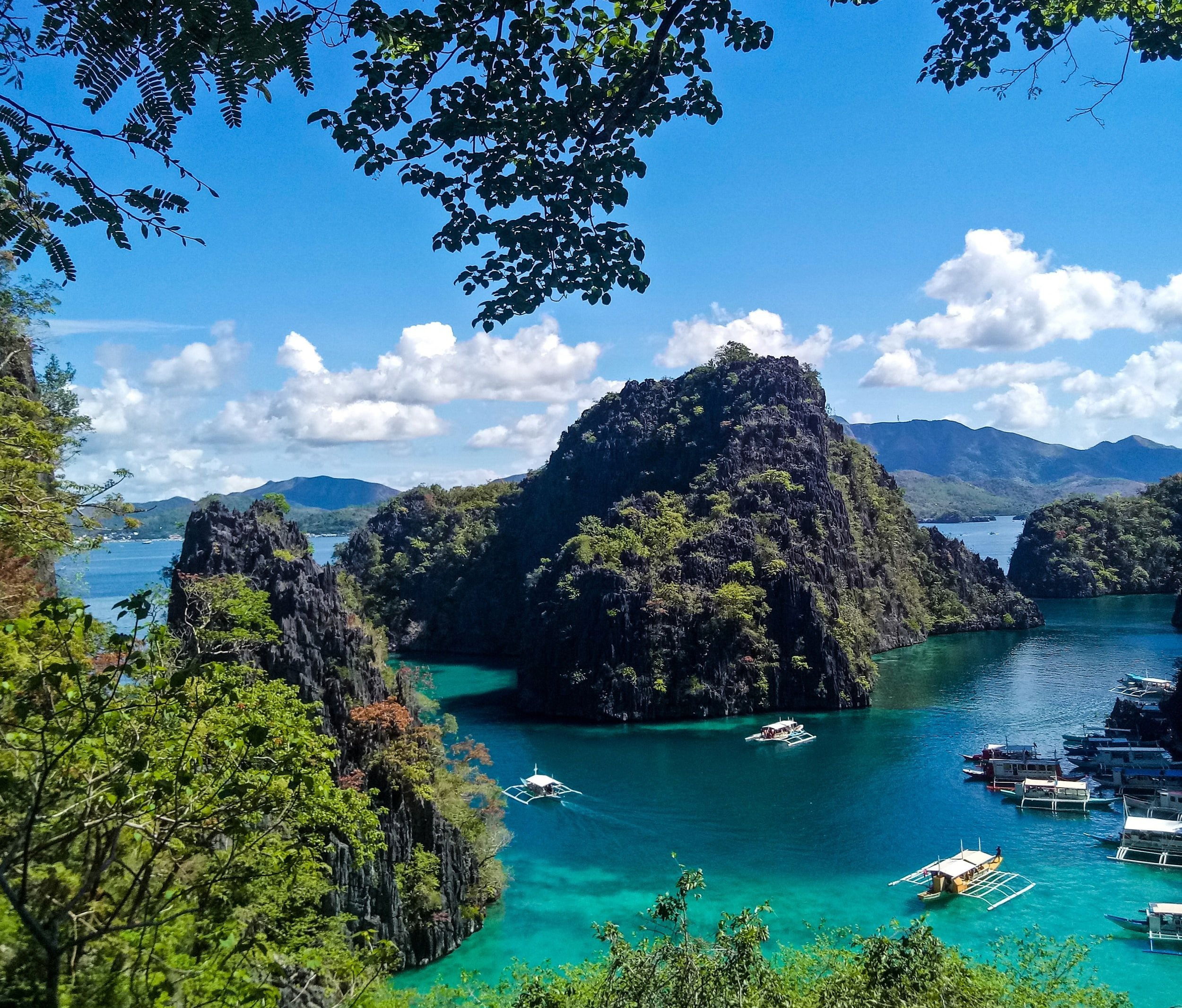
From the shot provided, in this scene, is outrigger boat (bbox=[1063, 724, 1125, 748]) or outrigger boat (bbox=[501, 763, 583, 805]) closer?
outrigger boat (bbox=[501, 763, 583, 805])

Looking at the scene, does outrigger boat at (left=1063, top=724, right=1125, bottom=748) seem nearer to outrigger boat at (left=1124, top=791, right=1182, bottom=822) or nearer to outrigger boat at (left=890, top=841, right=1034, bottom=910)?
outrigger boat at (left=1124, top=791, right=1182, bottom=822)

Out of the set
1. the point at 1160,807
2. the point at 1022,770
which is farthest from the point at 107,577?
the point at 1160,807

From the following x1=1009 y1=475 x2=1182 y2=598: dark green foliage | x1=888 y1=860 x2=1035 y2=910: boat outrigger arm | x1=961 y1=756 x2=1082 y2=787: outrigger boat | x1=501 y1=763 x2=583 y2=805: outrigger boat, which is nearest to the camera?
x1=888 y1=860 x2=1035 y2=910: boat outrigger arm

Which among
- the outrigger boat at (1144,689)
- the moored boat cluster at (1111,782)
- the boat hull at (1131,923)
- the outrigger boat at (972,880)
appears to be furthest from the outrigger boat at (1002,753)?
the outrigger boat at (1144,689)

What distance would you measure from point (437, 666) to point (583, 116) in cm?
6312

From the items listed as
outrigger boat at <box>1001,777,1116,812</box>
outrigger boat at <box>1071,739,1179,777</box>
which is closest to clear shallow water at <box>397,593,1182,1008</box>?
outrigger boat at <box>1001,777,1116,812</box>

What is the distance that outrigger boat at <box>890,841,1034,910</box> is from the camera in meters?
22.7

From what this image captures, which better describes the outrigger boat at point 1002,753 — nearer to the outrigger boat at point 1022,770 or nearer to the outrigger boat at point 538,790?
the outrigger boat at point 1022,770

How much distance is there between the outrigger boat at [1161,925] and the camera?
20.1m

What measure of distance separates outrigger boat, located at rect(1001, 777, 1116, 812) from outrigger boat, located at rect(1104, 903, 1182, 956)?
8.76m

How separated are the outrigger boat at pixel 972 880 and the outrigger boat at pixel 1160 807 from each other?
8.28 m

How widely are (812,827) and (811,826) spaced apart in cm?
13

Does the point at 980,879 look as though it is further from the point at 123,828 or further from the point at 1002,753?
the point at 123,828

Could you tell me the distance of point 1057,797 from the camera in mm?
29922
